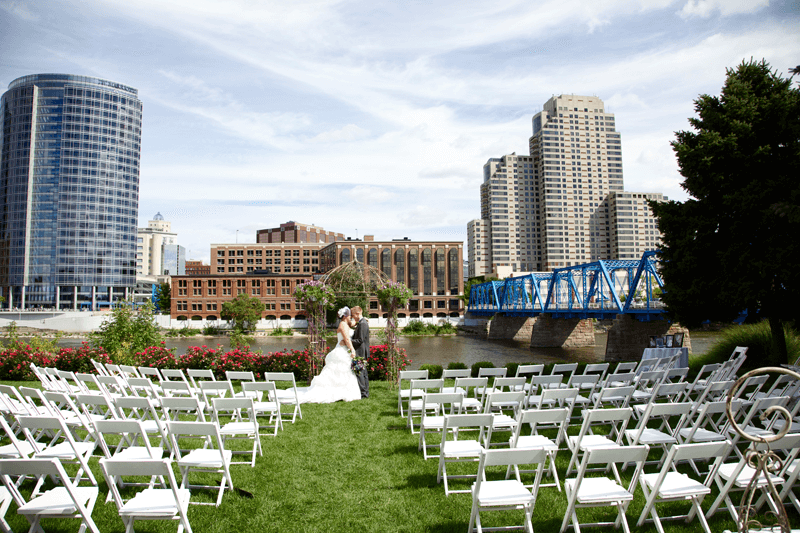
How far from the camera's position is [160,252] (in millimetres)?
172750

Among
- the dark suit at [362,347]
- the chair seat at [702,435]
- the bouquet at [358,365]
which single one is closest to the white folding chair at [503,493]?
the chair seat at [702,435]

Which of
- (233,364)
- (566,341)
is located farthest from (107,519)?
(566,341)

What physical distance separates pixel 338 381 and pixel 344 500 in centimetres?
621

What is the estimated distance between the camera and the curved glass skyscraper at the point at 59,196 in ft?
312

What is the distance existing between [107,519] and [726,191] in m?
17.3

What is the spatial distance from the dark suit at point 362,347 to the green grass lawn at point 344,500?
13.7 ft

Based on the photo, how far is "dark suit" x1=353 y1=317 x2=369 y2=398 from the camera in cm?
1123

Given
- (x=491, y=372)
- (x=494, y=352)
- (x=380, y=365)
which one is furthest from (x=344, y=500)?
(x=494, y=352)

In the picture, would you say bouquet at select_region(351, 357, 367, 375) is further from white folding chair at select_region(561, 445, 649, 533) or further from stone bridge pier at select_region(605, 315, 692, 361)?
stone bridge pier at select_region(605, 315, 692, 361)

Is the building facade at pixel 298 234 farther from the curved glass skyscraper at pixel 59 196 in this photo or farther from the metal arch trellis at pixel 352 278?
the metal arch trellis at pixel 352 278

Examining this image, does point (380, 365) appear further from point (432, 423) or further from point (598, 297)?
point (598, 297)

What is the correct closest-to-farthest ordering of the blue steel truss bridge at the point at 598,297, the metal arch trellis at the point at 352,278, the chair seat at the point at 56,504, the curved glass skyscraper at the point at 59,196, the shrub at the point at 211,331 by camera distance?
the chair seat at the point at 56,504 → the metal arch trellis at the point at 352,278 → the blue steel truss bridge at the point at 598,297 → the shrub at the point at 211,331 → the curved glass skyscraper at the point at 59,196

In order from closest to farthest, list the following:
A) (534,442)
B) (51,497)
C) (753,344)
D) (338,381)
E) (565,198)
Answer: (51,497) → (534,442) → (338,381) → (753,344) → (565,198)

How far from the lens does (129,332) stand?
1565 centimetres
